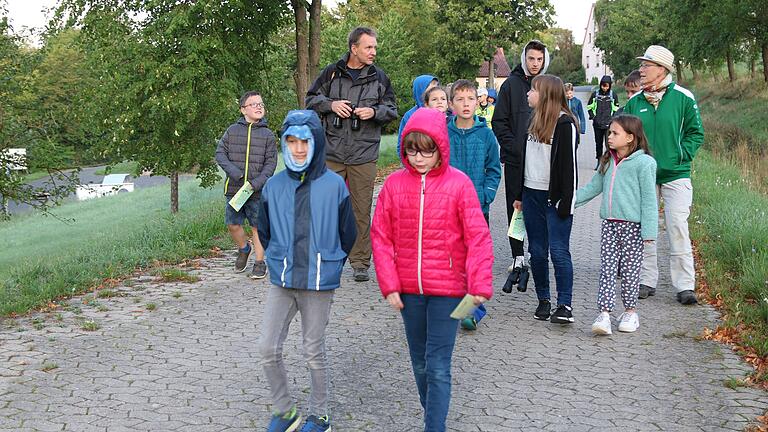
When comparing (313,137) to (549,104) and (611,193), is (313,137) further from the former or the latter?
(611,193)

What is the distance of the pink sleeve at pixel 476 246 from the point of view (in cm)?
432

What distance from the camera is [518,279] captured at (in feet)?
26.7

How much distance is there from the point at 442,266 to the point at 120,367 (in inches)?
110

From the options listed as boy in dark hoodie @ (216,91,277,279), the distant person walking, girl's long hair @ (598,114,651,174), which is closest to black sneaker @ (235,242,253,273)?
boy in dark hoodie @ (216,91,277,279)

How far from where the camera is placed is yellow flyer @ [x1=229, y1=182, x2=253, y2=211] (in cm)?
859

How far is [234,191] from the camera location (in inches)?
351

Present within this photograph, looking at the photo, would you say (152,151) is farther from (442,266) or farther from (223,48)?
(442,266)

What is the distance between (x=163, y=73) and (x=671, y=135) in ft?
28.3

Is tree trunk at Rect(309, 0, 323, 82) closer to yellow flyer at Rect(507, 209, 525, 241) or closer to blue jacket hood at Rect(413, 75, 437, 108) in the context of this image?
blue jacket hood at Rect(413, 75, 437, 108)

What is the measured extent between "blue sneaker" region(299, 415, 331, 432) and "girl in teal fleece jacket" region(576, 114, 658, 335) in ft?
9.18

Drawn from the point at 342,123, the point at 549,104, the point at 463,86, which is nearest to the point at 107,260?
the point at 342,123

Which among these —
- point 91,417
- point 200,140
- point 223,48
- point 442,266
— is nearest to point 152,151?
point 200,140

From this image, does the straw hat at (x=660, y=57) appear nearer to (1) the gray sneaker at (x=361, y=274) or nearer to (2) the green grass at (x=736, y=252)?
(2) the green grass at (x=736, y=252)

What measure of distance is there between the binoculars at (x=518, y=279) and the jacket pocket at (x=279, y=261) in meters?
3.75
